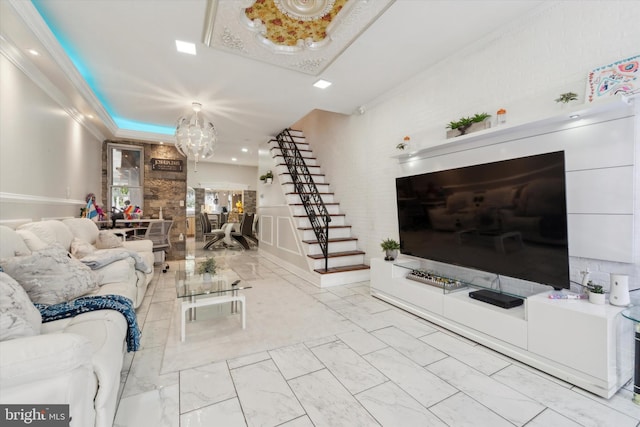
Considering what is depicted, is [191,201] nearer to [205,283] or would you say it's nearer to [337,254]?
[337,254]

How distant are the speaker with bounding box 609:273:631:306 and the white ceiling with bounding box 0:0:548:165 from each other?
2321 mm

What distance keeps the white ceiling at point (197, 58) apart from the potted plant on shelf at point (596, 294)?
2382mm

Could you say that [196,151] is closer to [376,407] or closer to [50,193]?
[50,193]

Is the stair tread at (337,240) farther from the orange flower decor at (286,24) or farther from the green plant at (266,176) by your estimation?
the orange flower decor at (286,24)

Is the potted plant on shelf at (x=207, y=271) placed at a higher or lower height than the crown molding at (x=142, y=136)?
lower

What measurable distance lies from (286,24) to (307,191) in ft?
11.6

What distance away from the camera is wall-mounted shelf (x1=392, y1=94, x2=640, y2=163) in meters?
1.93

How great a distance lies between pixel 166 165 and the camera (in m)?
6.68

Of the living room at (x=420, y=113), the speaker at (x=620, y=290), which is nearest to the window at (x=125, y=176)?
the living room at (x=420, y=113)

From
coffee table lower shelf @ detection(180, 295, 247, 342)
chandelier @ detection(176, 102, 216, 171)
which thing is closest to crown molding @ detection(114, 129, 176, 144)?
chandelier @ detection(176, 102, 216, 171)

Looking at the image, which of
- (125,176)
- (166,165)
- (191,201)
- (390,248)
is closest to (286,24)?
(390,248)

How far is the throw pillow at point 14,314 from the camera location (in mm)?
1146

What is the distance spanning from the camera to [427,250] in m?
3.24

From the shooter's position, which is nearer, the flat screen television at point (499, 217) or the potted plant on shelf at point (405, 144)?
the flat screen television at point (499, 217)
